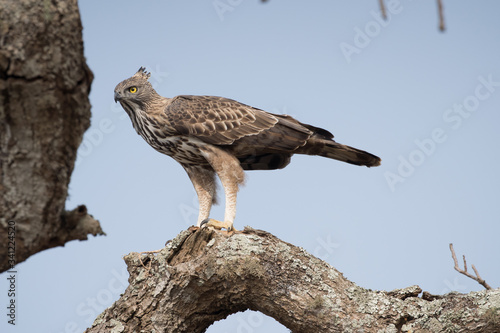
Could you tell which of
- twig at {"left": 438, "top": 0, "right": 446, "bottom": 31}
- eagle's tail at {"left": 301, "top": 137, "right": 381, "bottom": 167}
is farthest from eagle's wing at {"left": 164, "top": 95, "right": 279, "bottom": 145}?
twig at {"left": 438, "top": 0, "right": 446, "bottom": 31}

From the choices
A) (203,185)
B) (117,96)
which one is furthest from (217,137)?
(117,96)

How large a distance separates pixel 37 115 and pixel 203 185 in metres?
3.60

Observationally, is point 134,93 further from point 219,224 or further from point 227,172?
point 219,224

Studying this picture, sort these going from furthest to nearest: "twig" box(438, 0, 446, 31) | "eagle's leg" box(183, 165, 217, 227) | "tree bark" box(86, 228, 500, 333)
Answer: "eagle's leg" box(183, 165, 217, 227)
"tree bark" box(86, 228, 500, 333)
"twig" box(438, 0, 446, 31)

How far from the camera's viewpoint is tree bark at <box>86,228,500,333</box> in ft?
14.6

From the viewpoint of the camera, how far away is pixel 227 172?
5.65 meters

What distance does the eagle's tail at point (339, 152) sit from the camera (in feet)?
19.7

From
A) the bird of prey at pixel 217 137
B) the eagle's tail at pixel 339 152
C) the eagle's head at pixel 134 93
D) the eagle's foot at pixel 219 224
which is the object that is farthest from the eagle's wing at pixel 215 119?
the eagle's foot at pixel 219 224

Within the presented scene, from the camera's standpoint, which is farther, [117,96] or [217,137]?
[117,96]

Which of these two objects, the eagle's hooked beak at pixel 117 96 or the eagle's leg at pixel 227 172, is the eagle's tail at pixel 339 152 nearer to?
the eagle's leg at pixel 227 172

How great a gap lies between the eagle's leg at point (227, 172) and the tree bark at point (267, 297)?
2.74 feet

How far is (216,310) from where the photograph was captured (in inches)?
192

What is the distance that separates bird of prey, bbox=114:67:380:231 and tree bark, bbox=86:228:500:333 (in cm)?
96

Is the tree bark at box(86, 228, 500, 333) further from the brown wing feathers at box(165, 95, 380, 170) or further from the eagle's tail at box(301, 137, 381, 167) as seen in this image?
the eagle's tail at box(301, 137, 381, 167)
